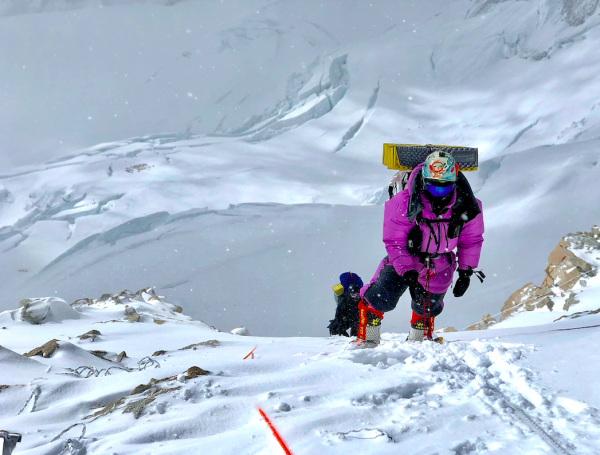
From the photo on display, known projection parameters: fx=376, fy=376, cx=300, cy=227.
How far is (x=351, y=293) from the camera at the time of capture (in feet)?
11.4

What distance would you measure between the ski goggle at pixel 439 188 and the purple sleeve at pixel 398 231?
0.13 m

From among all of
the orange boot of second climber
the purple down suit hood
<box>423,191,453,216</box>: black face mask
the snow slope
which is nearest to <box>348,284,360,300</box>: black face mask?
the orange boot of second climber

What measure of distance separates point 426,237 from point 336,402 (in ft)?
3.84

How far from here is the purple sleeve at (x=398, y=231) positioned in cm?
215

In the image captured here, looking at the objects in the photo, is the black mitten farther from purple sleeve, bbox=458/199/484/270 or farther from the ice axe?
the ice axe

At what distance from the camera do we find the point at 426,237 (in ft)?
7.18

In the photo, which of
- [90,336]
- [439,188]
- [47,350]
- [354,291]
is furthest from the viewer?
[354,291]

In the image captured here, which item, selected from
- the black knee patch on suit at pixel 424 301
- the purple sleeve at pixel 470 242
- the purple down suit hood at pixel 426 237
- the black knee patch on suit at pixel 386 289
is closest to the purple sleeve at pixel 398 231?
the purple down suit hood at pixel 426 237

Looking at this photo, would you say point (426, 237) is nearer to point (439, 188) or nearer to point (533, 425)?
point (439, 188)

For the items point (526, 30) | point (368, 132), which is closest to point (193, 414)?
point (368, 132)

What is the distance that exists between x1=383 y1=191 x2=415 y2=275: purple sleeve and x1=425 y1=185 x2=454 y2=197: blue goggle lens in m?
0.13

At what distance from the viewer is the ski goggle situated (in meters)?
2.04

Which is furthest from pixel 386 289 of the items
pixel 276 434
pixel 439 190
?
pixel 276 434

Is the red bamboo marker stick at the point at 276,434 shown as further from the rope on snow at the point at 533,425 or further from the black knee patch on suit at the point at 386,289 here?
the black knee patch on suit at the point at 386,289
